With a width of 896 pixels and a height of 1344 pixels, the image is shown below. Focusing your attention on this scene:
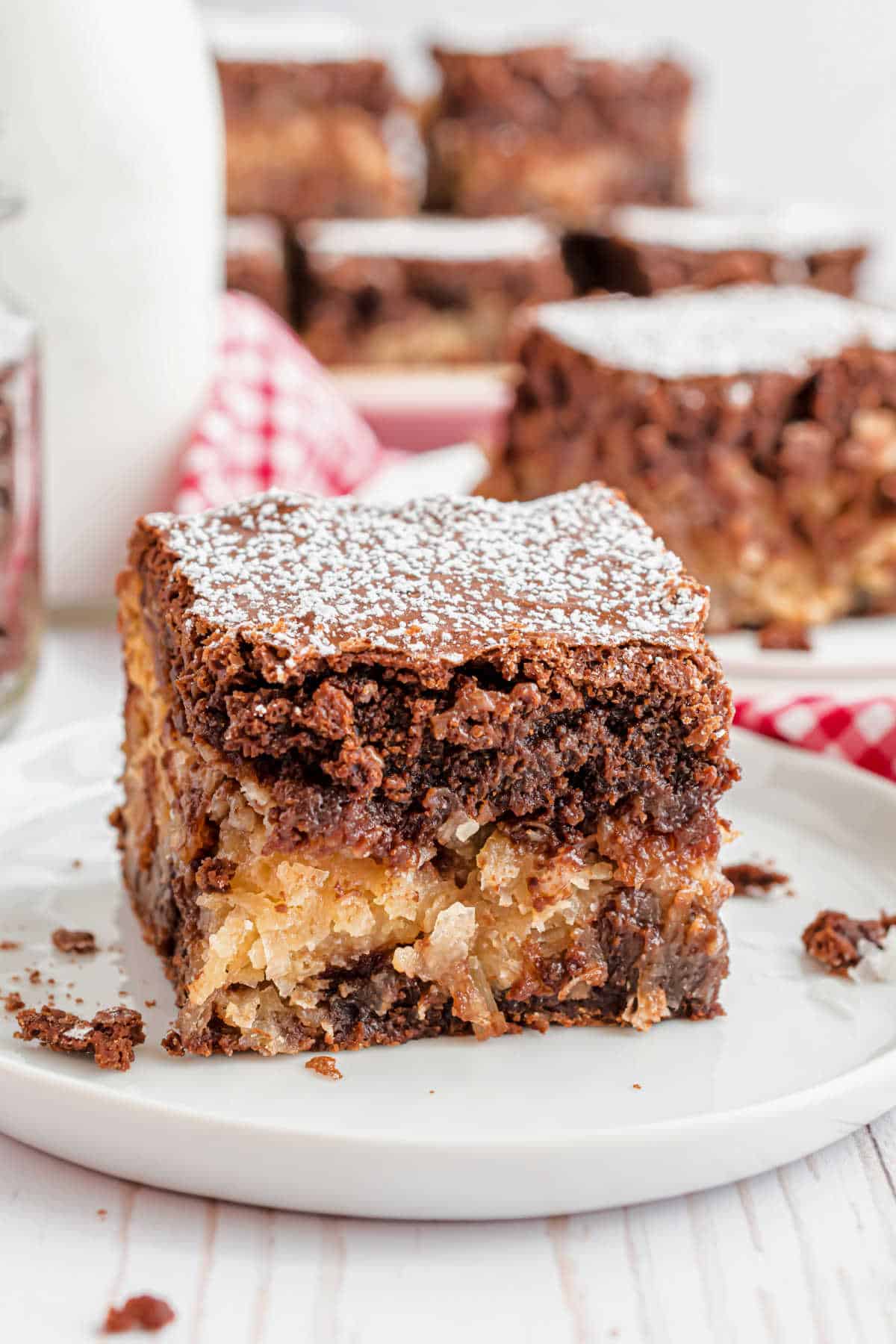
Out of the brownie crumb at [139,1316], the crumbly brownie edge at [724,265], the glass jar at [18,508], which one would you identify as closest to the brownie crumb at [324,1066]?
the brownie crumb at [139,1316]

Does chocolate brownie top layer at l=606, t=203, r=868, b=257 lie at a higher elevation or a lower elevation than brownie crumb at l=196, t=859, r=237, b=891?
lower

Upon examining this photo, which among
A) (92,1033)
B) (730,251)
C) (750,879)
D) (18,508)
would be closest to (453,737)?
(92,1033)

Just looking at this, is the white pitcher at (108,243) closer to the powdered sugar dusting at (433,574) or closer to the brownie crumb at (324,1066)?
the powdered sugar dusting at (433,574)

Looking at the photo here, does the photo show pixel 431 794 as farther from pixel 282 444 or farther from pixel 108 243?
pixel 282 444

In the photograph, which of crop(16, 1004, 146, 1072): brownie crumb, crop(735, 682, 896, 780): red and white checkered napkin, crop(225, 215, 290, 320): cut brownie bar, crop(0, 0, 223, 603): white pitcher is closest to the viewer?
crop(16, 1004, 146, 1072): brownie crumb

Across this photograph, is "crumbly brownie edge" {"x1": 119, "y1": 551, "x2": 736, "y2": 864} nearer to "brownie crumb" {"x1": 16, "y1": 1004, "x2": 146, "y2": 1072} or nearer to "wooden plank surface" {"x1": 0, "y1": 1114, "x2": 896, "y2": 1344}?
"brownie crumb" {"x1": 16, "y1": 1004, "x2": 146, "y2": 1072}

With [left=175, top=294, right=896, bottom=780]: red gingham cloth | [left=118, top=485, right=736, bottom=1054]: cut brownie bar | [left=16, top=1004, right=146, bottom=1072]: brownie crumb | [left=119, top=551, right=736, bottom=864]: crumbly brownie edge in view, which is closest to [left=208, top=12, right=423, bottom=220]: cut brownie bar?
[left=175, top=294, right=896, bottom=780]: red gingham cloth
